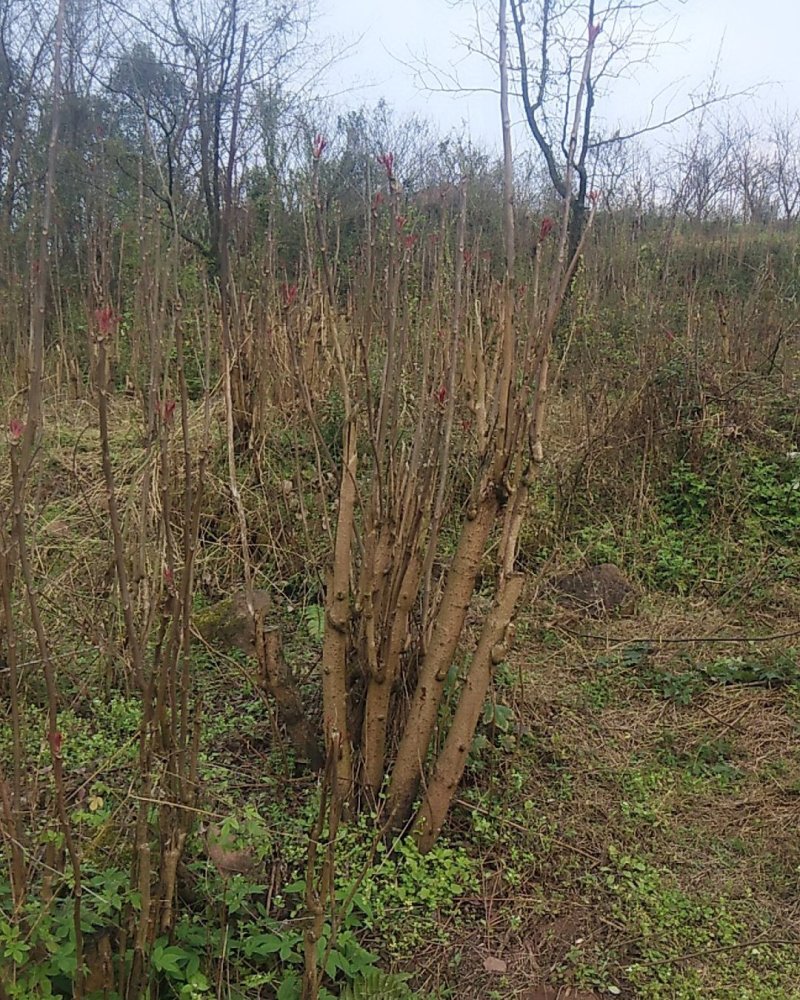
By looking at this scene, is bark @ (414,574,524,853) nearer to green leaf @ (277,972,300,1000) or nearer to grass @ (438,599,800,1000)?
grass @ (438,599,800,1000)

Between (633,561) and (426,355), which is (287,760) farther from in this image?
(633,561)

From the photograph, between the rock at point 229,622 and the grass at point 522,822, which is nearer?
the grass at point 522,822

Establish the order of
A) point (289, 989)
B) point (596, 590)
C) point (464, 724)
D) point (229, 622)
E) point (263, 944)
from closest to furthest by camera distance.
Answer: point (289, 989), point (263, 944), point (464, 724), point (229, 622), point (596, 590)

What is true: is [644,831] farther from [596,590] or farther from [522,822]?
[596,590]

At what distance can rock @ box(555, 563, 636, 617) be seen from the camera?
4004 millimetres

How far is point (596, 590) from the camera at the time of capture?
409 cm

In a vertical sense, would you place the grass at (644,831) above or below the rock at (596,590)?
below

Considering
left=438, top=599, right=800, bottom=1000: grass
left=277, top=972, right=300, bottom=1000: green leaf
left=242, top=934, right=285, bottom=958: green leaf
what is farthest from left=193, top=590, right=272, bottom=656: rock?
left=277, top=972, right=300, bottom=1000: green leaf

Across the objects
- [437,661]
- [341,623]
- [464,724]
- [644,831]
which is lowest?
[644,831]

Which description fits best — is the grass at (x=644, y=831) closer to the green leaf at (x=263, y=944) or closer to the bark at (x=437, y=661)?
the bark at (x=437, y=661)

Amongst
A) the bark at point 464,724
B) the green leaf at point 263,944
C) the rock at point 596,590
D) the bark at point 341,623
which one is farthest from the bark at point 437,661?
the rock at point 596,590

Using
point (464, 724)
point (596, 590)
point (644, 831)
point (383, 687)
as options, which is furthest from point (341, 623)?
point (596, 590)

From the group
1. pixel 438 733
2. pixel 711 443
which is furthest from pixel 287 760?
pixel 711 443

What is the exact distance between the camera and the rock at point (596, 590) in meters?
4.00
